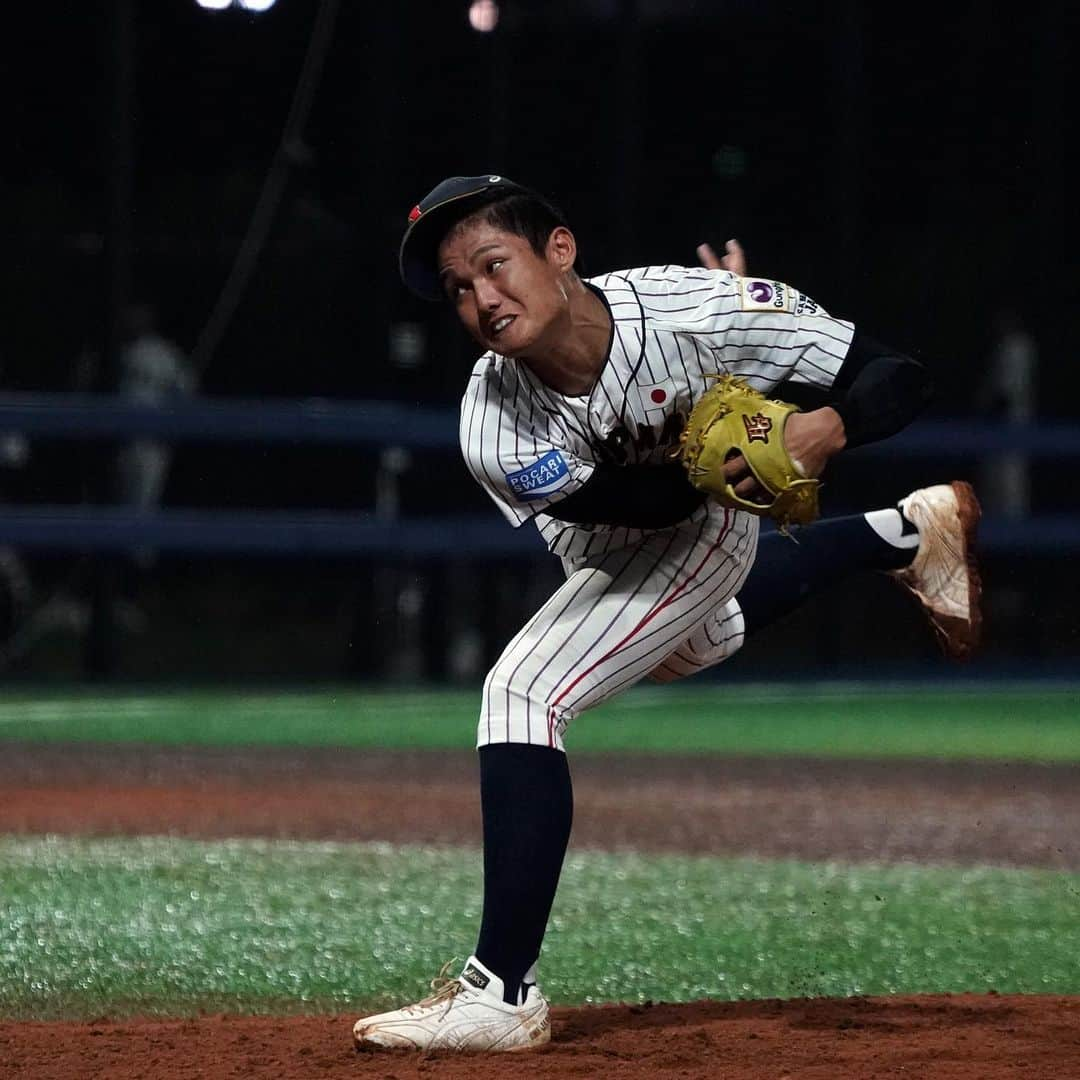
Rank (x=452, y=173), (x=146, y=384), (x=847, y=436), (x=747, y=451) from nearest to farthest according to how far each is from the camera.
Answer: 1. (x=747, y=451)
2. (x=847, y=436)
3. (x=146, y=384)
4. (x=452, y=173)

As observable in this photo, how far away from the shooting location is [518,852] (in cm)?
319

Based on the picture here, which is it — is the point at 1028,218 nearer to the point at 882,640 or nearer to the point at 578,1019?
the point at 882,640

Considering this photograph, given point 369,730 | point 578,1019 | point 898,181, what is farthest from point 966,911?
point 898,181

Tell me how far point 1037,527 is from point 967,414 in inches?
58.7

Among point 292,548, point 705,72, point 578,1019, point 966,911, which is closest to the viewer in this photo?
point 578,1019

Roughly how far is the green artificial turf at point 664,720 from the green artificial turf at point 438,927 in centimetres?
285

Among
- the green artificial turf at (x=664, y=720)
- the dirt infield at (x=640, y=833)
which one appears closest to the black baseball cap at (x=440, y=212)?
the dirt infield at (x=640, y=833)

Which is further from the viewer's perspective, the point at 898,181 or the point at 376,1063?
the point at 898,181

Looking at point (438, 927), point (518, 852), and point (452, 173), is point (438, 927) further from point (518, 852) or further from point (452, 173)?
point (452, 173)

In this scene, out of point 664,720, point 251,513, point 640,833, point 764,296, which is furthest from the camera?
point 251,513

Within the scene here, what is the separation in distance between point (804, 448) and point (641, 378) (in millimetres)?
297

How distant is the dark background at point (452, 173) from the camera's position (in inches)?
448

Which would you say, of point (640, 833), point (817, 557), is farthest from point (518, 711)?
point (640, 833)

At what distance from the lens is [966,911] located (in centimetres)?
484
